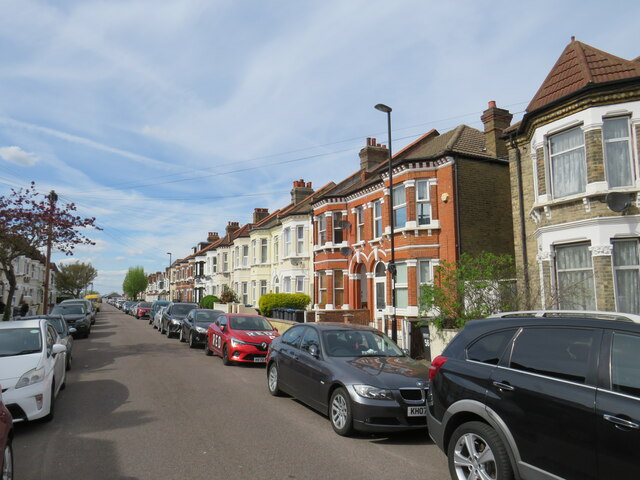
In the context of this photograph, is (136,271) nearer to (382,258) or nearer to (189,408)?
(382,258)

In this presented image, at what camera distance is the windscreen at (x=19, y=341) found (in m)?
7.29

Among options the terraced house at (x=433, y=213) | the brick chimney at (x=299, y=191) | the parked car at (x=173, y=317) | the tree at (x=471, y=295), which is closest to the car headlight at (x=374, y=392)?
the tree at (x=471, y=295)

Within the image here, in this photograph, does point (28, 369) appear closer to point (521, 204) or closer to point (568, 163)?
point (568, 163)

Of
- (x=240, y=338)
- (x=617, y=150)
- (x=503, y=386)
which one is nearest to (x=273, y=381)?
(x=240, y=338)

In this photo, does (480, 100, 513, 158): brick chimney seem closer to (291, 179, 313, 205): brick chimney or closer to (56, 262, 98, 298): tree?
(291, 179, 313, 205): brick chimney

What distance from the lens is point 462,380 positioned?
15.0ft

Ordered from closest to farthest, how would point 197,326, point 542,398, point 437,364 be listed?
point 542,398 → point 437,364 → point 197,326

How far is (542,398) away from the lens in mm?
3760

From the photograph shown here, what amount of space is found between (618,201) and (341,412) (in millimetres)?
8746

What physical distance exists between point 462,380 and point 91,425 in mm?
5211

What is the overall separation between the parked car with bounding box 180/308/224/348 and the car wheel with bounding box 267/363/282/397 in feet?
26.2

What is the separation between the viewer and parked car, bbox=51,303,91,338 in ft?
66.4

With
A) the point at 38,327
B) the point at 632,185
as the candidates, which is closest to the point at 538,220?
the point at 632,185

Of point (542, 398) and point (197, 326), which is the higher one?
point (542, 398)
